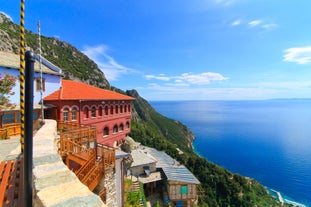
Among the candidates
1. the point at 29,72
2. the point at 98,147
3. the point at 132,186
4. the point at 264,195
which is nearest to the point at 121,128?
the point at 132,186

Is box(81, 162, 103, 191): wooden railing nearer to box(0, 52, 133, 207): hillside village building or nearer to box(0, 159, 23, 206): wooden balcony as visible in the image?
box(0, 52, 133, 207): hillside village building

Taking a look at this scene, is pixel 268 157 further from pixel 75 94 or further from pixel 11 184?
pixel 11 184

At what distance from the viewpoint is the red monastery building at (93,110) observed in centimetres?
1798

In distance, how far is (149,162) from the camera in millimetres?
24891

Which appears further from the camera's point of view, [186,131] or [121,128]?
[186,131]

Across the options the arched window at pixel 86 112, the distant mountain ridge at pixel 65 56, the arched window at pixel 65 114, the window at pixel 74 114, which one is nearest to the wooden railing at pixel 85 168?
the arched window at pixel 65 114

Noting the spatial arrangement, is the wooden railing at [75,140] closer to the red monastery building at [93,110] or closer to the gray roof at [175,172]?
the red monastery building at [93,110]

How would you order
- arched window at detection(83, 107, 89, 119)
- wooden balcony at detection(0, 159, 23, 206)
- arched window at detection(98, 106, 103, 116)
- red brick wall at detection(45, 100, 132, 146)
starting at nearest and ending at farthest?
wooden balcony at detection(0, 159, 23, 206) → red brick wall at detection(45, 100, 132, 146) → arched window at detection(83, 107, 89, 119) → arched window at detection(98, 106, 103, 116)

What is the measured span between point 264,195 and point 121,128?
47.1 meters

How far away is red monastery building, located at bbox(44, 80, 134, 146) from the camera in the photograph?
59.0 ft

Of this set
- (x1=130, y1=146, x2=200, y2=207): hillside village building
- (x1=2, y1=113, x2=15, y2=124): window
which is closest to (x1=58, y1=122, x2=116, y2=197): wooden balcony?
(x1=2, y1=113, x2=15, y2=124): window

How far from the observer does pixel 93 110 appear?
21.1 m

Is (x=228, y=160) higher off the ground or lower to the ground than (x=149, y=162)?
lower

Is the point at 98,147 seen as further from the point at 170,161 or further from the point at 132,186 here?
the point at 170,161
